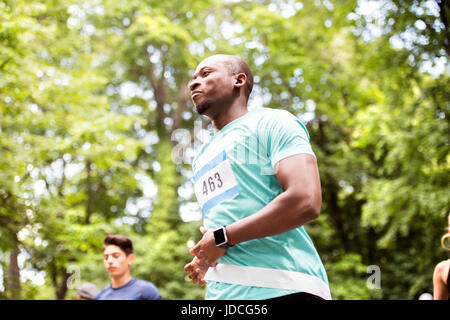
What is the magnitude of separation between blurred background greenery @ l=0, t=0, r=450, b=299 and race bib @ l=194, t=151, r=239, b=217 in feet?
19.8

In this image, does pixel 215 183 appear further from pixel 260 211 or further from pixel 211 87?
pixel 211 87

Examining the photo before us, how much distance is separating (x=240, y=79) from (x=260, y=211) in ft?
2.43

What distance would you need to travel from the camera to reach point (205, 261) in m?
1.56

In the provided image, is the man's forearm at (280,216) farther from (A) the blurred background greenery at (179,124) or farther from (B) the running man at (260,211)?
(A) the blurred background greenery at (179,124)

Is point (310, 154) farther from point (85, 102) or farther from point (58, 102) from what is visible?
point (85, 102)

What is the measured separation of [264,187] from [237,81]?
0.58 metres

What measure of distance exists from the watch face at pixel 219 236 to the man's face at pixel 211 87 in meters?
0.61

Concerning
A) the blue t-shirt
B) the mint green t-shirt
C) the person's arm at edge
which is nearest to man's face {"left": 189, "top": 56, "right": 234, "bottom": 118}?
the mint green t-shirt

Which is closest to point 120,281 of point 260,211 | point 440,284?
point 440,284

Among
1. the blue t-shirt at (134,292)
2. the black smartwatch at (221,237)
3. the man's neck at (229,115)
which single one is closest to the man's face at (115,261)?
the blue t-shirt at (134,292)

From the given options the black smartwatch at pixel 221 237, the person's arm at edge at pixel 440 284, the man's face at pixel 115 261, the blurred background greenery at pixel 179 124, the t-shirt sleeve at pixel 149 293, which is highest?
the blurred background greenery at pixel 179 124

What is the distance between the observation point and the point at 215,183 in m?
1.72

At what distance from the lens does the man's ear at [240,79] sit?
6.40 ft

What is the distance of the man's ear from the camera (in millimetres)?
1950
